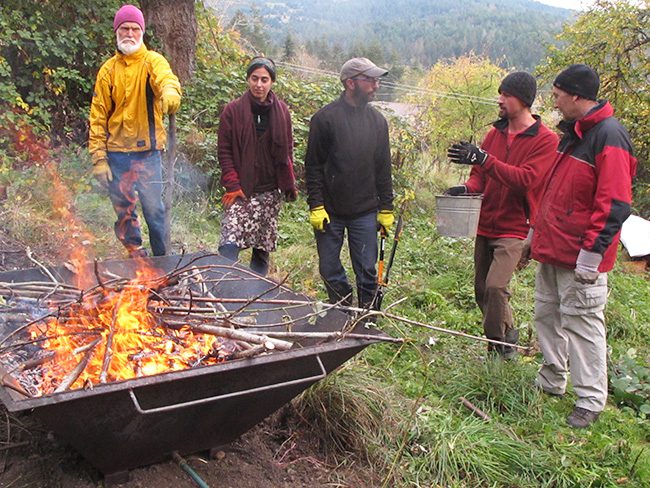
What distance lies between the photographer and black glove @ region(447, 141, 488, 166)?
409 centimetres

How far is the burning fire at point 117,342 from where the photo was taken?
243 cm

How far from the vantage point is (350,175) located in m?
4.52

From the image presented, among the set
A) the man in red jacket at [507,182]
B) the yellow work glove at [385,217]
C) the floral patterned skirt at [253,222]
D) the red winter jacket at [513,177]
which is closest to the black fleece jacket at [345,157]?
the yellow work glove at [385,217]

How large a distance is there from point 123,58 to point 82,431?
3.46 metres

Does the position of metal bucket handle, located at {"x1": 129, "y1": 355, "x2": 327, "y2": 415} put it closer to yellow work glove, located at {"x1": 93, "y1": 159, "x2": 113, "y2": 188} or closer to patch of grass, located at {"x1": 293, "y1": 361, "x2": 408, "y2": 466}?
patch of grass, located at {"x1": 293, "y1": 361, "x2": 408, "y2": 466}

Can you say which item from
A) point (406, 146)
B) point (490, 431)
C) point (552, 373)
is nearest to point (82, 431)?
point (490, 431)

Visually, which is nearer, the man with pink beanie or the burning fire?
the burning fire

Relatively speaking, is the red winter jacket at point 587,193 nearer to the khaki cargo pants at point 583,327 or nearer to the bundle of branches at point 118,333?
the khaki cargo pants at point 583,327

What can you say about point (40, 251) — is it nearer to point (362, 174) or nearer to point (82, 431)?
point (362, 174)

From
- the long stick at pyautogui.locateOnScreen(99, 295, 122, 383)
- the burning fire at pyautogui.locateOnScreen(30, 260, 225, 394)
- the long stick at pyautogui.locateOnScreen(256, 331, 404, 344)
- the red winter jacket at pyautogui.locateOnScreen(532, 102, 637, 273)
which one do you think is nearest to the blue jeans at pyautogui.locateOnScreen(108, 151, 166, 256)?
the burning fire at pyautogui.locateOnScreen(30, 260, 225, 394)

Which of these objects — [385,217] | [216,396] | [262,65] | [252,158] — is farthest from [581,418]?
[262,65]

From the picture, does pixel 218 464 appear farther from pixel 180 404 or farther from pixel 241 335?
pixel 180 404

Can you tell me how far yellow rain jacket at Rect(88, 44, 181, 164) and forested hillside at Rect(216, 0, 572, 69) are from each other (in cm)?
1003

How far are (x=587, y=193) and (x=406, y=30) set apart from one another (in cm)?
8453
